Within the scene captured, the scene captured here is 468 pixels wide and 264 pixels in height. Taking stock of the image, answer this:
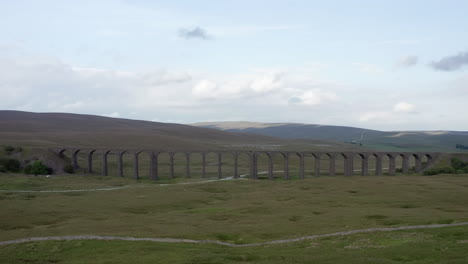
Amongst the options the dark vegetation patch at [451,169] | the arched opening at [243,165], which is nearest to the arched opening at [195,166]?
the arched opening at [243,165]

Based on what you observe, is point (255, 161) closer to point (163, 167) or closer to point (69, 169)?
point (163, 167)

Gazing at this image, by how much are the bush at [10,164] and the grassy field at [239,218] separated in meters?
18.2

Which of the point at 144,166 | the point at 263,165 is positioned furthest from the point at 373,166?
the point at 144,166

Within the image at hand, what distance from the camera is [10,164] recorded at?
109m

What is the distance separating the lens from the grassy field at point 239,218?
2966cm

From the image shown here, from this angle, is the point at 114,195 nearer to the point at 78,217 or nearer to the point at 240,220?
the point at 78,217

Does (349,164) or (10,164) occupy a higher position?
(10,164)

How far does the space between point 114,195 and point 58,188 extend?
1465 centimetres

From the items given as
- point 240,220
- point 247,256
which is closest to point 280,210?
point 240,220

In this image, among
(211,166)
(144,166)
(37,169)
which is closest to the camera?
(37,169)

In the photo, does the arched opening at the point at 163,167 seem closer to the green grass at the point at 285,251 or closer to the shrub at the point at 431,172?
the shrub at the point at 431,172

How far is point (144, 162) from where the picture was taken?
474 ft

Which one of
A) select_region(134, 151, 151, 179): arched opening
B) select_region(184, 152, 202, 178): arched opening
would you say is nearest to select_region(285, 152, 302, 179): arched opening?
select_region(184, 152, 202, 178): arched opening

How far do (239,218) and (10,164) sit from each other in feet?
256
